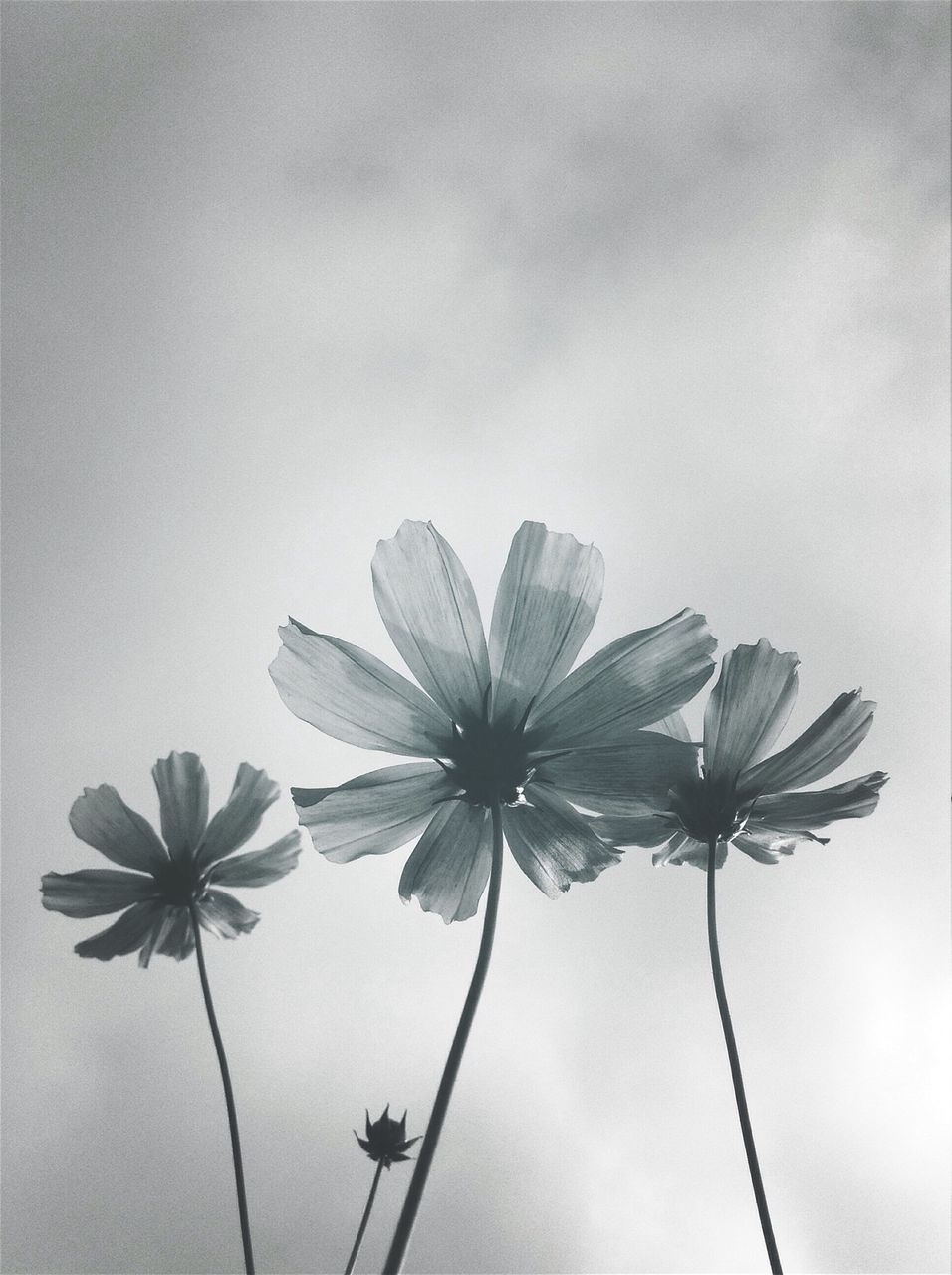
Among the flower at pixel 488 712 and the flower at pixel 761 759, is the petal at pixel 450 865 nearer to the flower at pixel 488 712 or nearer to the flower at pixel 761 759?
the flower at pixel 488 712

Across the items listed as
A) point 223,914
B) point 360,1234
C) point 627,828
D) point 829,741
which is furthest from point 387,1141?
point 829,741

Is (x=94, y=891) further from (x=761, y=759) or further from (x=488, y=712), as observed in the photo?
(x=761, y=759)

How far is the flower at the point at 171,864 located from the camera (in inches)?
38.5

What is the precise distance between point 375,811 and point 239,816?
0.51m

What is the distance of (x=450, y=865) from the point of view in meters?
0.61

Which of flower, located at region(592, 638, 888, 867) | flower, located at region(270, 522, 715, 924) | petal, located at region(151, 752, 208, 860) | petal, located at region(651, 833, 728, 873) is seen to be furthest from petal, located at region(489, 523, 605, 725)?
petal, located at region(151, 752, 208, 860)

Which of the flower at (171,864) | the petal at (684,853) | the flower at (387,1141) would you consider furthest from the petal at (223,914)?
the petal at (684,853)

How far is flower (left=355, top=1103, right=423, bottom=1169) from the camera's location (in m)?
0.81

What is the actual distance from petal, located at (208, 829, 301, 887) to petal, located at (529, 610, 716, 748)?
1.80 ft

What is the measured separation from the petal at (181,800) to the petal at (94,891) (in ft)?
0.17

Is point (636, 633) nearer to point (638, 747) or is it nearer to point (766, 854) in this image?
point (638, 747)

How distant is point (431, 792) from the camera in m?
0.62

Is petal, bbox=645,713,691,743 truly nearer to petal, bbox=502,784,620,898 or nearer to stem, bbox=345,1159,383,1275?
petal, bbox=502,784,620,898

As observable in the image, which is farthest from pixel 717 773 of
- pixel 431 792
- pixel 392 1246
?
pixel 392 1246
